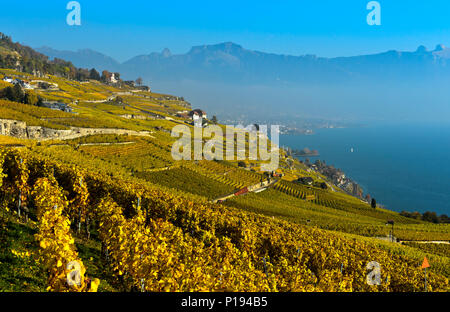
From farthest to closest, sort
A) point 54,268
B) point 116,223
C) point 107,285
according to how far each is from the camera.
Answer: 1. point 116,223
2. point 107,285
3. point 54,268

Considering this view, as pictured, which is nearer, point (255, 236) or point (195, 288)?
point (195, 288)

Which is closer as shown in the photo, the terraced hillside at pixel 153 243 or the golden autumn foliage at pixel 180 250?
the golden autumn foliage at pixel 180 250

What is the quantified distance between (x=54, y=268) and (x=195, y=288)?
18.0 ft

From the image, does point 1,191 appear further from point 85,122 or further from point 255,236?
point 85,122

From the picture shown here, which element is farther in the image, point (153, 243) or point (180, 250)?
point (180, 250)

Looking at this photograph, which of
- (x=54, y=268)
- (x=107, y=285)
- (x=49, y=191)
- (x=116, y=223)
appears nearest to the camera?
(x=54, y=268)

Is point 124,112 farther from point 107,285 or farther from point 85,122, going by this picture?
point 107,285

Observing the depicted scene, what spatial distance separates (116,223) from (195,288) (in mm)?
8203

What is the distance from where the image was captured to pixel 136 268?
14.5 m

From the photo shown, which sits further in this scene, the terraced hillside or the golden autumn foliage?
the terraced hillside

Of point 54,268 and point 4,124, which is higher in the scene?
point 4,124

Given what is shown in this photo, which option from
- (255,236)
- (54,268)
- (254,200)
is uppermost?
(54,268)

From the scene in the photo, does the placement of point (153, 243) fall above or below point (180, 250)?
above
